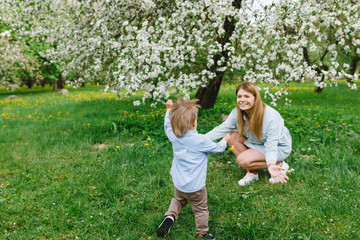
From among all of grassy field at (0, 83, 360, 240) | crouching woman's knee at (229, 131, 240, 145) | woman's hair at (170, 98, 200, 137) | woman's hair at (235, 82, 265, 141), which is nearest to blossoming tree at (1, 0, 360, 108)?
grassy field at (0, 83, 360, 240)

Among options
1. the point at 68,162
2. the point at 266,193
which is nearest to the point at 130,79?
the point at 68,162

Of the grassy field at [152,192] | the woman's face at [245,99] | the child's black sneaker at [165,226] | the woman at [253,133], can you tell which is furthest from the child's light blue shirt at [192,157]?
the woman's face at [245,99]

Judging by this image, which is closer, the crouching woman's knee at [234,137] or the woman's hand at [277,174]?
the woman's hand at [277,174]

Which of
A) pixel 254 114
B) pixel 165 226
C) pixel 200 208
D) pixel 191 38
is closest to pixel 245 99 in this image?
pixel 254 114

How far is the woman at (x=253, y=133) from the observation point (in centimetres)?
341

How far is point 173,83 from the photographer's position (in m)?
5.64

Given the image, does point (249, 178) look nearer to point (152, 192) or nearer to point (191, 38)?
point (152, 192)

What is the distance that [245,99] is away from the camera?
3.42 meters

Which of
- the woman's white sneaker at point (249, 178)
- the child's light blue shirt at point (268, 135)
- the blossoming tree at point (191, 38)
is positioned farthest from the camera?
the blossoming tree at point (191, 38)

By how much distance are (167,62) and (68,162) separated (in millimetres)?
2656

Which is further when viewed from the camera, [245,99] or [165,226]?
[245,99]

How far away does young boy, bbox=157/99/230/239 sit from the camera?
2607mm

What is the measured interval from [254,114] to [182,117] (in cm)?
134

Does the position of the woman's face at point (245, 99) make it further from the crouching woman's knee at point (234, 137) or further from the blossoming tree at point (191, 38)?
the blossoming tree at point (191, 38)
